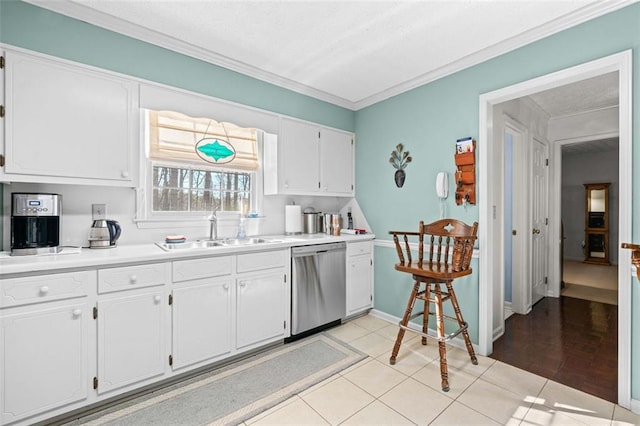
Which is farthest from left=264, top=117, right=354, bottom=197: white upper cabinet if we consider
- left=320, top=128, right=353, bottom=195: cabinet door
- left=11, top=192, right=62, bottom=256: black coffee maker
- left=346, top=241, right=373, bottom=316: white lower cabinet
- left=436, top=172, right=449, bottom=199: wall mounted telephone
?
left=11, top=192, right=62, bottom=256: black coffee maker

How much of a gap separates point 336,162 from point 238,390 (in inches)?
101

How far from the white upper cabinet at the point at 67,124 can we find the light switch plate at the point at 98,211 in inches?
10.2

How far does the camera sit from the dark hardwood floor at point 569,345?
220cm

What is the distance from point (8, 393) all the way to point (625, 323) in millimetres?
3671

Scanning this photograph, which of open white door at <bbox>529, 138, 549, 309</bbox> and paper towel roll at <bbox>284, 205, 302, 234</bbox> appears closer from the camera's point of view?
paper towel roll at <bbox>284, 205, 302, 234</bbox>

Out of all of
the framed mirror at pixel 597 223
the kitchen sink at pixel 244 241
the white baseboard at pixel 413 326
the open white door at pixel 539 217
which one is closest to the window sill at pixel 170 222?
the kitchen sink at pixel 244 241

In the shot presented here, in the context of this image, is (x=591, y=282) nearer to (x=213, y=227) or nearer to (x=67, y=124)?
(x=213, y=227)

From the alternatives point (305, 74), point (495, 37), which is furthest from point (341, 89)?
point (495, 37)

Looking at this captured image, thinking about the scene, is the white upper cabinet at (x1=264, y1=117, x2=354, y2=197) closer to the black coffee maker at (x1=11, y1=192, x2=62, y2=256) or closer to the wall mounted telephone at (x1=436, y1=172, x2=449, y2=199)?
the wall mounted telephone at (x1=436, y1=172, x2=449, y2=199)

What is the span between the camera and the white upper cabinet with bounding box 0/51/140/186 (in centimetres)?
179

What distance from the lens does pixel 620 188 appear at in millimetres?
1934

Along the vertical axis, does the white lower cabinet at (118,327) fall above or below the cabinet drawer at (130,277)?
below

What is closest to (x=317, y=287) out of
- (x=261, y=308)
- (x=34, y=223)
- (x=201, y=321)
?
(x=261, y=308)

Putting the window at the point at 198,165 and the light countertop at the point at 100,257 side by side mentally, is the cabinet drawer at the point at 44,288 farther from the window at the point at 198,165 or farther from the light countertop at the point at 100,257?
the window at the point at 198,165
